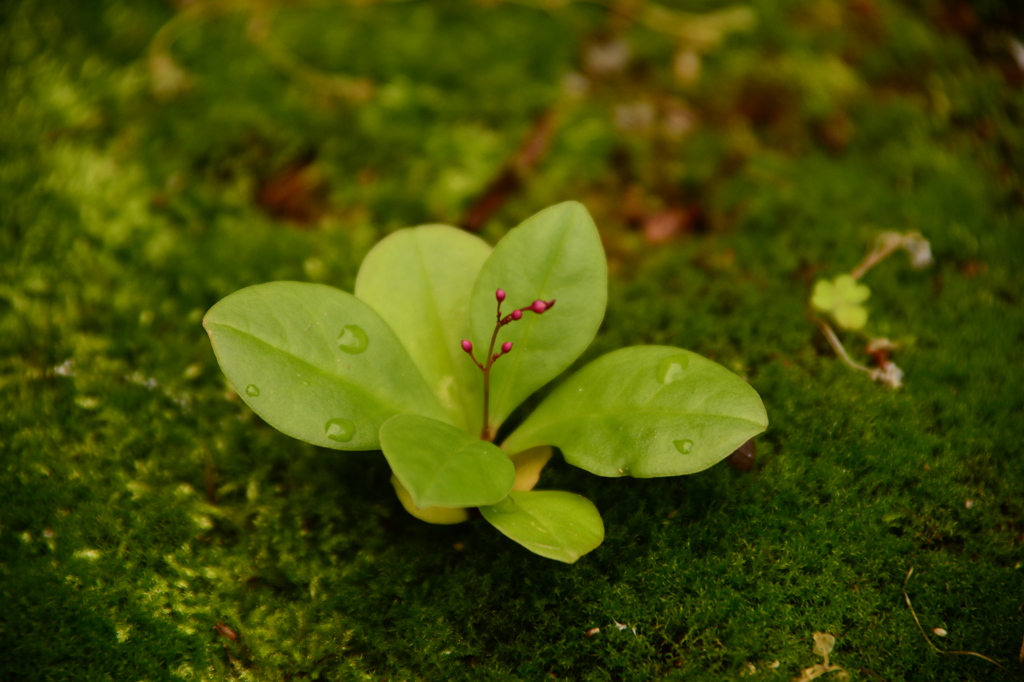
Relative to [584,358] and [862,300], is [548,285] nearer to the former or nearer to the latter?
[584,358]

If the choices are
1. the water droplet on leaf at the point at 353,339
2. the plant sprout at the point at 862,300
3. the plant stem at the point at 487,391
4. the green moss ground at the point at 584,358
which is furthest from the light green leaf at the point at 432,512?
the plant sprout at the point at 862,300

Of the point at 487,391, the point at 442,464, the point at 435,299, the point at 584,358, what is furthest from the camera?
the point at 584,358

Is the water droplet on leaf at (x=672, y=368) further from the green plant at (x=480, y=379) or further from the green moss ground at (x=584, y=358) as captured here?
the green moss ground at (x=584, y=358)

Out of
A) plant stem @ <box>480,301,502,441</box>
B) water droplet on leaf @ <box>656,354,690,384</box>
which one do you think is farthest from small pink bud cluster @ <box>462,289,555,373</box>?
water droplet on leaf @ <box>656,354,690,384</box>

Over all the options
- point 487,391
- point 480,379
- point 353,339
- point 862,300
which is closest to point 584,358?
point 480,379

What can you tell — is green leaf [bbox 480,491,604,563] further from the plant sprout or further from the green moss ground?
the plant sprout
